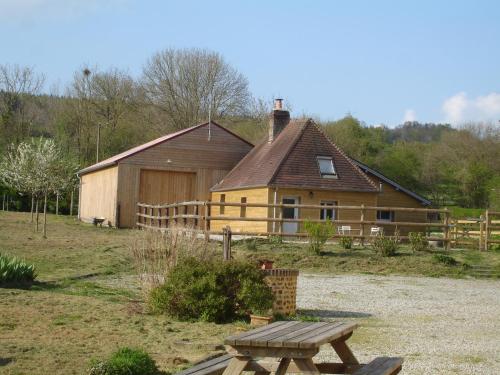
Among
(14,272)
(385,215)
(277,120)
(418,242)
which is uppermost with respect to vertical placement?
(277,120)

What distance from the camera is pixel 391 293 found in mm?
16781

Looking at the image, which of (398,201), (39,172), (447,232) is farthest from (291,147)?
(447,232)

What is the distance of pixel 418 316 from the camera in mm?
13086

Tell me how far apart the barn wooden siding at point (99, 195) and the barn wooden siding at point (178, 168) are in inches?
29.5

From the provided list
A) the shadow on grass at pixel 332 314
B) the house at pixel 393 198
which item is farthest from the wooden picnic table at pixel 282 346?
the house at pixel 393 198

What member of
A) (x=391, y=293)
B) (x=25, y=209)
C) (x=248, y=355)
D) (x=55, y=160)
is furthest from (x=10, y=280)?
(x=25, y=209)

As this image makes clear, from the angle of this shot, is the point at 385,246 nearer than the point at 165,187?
Yes

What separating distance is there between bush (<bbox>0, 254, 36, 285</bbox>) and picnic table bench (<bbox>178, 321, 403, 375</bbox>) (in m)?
7.71

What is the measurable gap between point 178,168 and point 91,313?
29.6 meters

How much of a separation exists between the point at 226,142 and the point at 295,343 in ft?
120

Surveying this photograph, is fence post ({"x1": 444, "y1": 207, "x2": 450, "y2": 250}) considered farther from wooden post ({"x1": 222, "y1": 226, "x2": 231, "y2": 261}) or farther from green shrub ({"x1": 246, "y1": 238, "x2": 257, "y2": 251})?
wooden post ({"x1": 222, "y1": 226, "x2": 231, "y2": 261})

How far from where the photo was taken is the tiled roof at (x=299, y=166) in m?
34.7

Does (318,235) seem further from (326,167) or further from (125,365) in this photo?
(125,365)

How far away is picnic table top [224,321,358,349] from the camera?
544 centimetres
